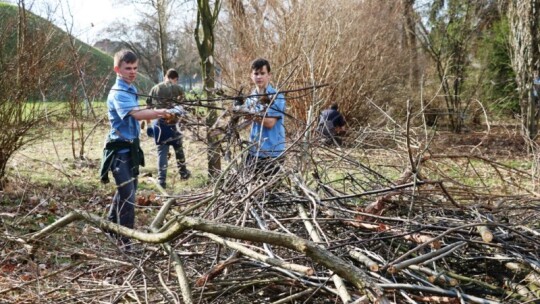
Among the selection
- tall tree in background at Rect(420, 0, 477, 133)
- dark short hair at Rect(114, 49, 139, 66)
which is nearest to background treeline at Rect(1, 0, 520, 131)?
tall tree in background at Rect(420, 0, 477, 133)

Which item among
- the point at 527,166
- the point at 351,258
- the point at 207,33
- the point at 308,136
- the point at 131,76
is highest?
the point at 207,33

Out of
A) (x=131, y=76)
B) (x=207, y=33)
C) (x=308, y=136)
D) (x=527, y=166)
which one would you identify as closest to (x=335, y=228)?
(x=308, y=136)

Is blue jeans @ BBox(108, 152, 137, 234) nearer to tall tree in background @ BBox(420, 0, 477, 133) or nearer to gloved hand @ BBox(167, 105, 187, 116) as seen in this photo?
gloved hand @ BBox(167, 105, 187, 116)

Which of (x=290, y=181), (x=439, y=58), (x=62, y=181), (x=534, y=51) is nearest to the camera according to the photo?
(x=290, y=181)

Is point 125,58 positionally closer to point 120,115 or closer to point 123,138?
point 120,115

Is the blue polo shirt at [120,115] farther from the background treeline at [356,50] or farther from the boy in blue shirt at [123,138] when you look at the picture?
the background treeline at [356,50]

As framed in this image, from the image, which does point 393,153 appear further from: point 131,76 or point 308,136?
point 131,76

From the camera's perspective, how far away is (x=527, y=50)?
10492 millimetres

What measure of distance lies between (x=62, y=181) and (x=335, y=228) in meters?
6.00

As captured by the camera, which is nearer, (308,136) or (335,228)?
(335,228)

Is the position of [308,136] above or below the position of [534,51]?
below

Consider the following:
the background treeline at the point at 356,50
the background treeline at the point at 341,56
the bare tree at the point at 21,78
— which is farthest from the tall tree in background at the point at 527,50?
the bare tree at the point at 21,78

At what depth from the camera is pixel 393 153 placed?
3.83 m

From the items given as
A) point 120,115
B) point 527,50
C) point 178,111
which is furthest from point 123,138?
point 527,50
